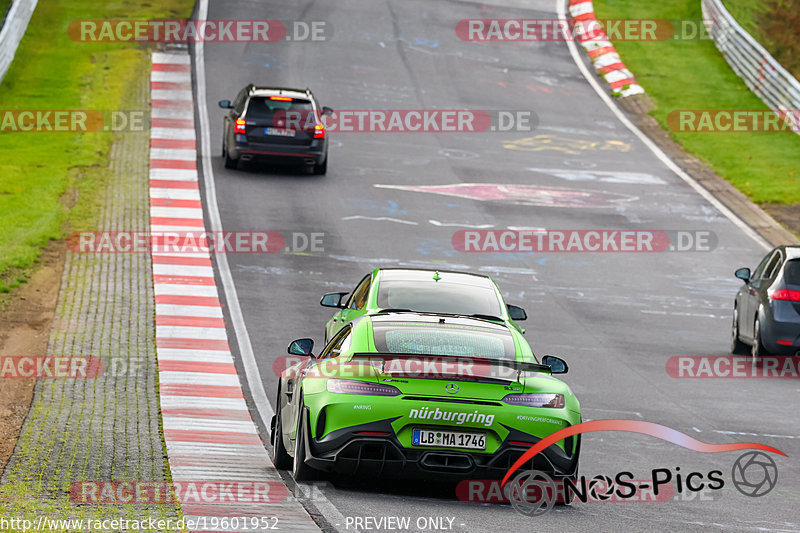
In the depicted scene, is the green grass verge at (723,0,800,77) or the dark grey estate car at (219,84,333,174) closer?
the dark grey estate car at (219,84,333,174)

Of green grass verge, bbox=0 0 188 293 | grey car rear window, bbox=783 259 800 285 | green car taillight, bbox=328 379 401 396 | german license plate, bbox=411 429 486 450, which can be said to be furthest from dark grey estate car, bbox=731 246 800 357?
green grass verge, bbox=0 0 188 293

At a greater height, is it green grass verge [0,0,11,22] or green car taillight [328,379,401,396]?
green grass verge [0,0,11,22]

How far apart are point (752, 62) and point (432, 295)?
28195 mm

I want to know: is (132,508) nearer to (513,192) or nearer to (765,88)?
(513,192)

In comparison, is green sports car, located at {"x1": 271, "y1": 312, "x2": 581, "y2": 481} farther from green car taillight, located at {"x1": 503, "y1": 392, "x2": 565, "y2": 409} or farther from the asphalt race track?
the asphalt race track

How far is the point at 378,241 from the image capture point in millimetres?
22406

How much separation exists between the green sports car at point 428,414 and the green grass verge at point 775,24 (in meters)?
30.8

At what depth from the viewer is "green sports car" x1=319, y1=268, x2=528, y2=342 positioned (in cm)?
1118

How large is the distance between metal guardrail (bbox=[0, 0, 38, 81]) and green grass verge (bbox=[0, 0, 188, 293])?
1.14ft

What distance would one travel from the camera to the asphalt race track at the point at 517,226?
10.3 m

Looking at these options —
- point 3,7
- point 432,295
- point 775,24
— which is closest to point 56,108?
point 3,7

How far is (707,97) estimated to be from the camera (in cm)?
3622

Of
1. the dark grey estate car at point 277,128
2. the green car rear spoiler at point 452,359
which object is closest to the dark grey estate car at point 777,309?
the green car rear spoiler at point 452,359

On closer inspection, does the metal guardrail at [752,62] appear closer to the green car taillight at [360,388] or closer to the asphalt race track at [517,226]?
the asphalt race track at [517,226]
